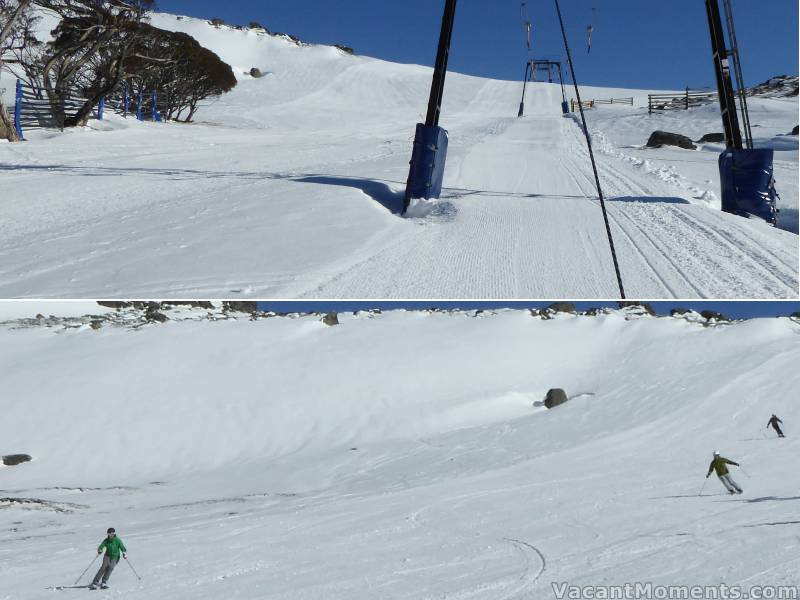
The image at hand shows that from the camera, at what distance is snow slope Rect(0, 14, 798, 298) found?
29.2ft

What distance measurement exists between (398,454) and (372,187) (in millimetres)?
5825

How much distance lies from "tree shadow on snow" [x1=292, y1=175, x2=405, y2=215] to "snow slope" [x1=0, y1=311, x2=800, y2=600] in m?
4.47

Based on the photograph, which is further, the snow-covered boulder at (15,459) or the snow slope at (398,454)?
the snow-covered boulder at (15,459)

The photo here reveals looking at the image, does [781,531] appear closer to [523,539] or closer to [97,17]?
[523,539]

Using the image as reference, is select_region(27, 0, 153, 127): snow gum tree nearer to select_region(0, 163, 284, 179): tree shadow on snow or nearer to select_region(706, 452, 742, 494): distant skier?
select_region(0, 163, 284, 179): tree shadow on snow

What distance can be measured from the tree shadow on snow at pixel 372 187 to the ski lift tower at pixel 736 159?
17.7 feet

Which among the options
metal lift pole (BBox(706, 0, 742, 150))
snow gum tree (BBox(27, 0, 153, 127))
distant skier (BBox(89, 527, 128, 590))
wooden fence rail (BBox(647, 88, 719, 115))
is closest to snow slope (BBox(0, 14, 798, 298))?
metal lift pole (BBox(706, 0, 742, 150))

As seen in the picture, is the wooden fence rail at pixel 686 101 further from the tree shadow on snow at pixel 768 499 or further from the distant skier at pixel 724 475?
the tree shadow on snow at pixel 768 499

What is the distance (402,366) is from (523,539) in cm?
1422

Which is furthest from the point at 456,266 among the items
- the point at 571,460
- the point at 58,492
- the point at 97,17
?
the point at 97,17

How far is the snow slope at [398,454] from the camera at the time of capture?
762 cm

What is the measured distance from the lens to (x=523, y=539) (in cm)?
828

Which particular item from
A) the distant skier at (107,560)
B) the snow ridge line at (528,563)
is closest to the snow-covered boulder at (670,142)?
the snow ridge line at (528,563)

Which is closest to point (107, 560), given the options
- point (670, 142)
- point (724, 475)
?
point (724, 475)
